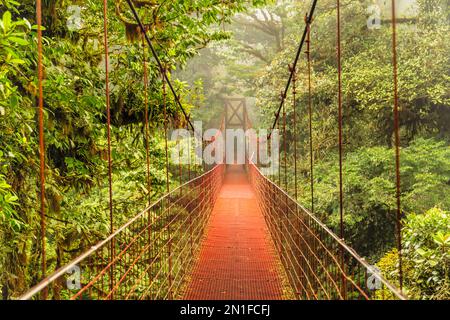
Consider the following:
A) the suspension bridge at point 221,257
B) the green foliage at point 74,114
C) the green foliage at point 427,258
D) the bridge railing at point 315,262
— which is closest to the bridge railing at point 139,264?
the suspension bridge at point 221,257

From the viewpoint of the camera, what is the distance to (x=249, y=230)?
542 cm

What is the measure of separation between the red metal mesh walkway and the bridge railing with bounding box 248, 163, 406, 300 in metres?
0.15

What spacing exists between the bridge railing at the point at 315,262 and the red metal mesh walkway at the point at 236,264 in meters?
0.15

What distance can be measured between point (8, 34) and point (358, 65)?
630 centimetres

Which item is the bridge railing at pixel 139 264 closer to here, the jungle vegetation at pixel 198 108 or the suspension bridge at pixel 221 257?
the suspension bridge at pixel 221 257

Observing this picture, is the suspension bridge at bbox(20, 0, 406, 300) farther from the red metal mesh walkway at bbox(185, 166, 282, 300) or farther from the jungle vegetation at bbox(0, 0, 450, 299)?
the jungle vegetation at bbox(0, 0, 450, 299)

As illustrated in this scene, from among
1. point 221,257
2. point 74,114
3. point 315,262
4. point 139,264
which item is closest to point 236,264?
point 221,257

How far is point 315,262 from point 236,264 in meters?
1.66

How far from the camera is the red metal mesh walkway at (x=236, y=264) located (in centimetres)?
313

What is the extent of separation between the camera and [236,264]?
3.88m

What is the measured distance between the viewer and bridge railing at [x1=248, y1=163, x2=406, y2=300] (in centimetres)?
153
